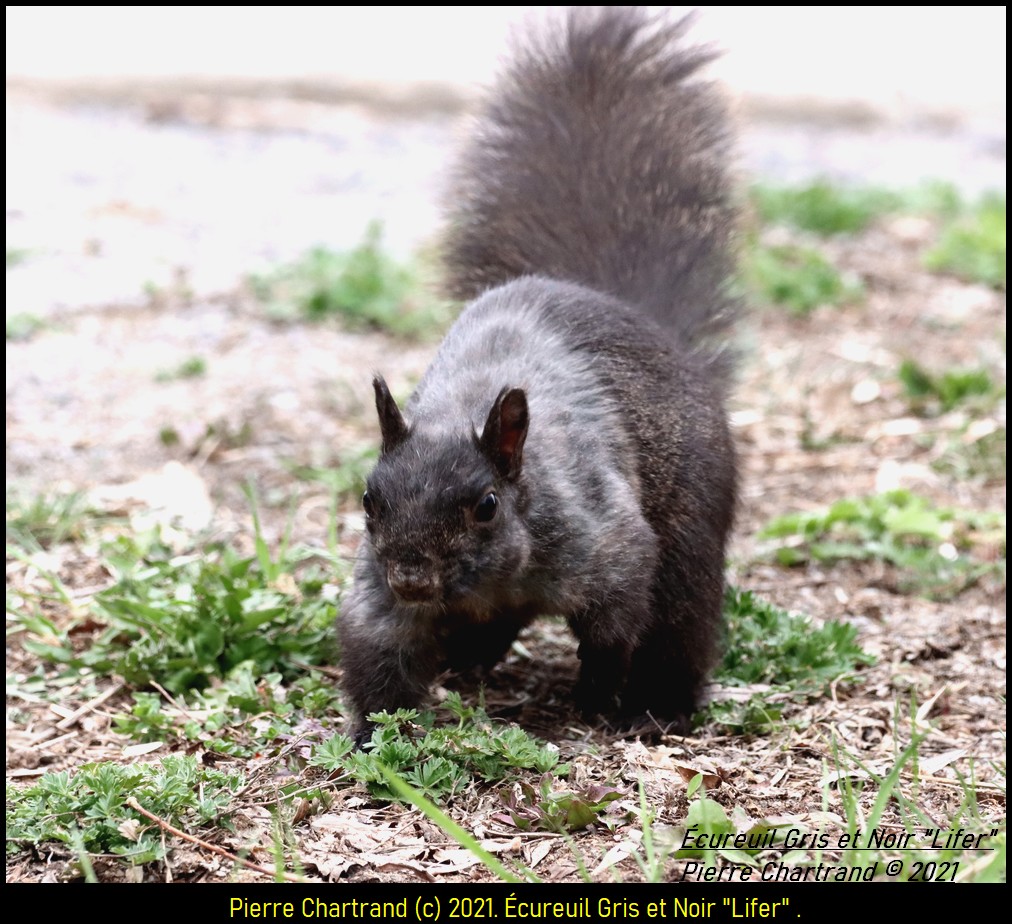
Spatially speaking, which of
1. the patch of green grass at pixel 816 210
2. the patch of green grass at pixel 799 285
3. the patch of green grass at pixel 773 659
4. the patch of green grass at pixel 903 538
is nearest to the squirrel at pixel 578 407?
the patch of green grass at pixel 773 659

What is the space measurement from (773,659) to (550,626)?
0.93 metres

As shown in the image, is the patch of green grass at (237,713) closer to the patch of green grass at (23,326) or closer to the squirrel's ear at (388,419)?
the squirrel's ear at (388,419)

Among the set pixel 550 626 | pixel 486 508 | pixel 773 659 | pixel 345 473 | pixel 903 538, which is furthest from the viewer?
pixel 345 473

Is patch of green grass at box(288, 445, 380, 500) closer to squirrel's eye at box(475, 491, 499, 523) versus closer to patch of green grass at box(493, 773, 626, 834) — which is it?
squirrel's eye at box(475, 491, 499, 523)

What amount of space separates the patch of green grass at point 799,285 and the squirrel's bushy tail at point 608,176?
324 cm

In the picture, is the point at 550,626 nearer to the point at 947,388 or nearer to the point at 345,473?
the point at 345,473

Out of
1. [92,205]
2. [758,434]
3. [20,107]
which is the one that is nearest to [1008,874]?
[758,434]

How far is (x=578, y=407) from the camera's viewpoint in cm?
395

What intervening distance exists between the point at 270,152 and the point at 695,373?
793 centimetres

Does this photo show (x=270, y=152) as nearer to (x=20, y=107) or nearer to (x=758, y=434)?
(x=20, y=107)

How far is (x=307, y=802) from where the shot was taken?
3285 mm

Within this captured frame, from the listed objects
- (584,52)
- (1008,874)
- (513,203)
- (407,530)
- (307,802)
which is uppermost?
(584,52)

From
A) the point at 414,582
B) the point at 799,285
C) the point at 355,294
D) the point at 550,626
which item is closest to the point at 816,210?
the point at 799,285

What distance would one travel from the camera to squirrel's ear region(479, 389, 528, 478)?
345cm
